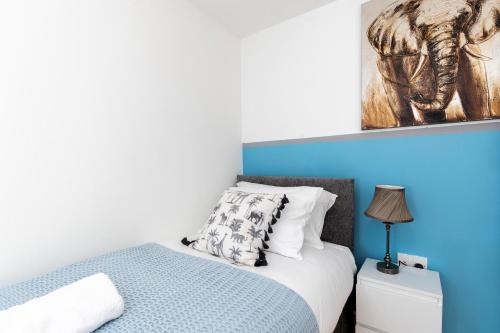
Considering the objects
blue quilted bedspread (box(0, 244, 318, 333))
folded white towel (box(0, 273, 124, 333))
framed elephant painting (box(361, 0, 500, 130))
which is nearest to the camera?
folded white towel (box(0, 273, 124, 333))

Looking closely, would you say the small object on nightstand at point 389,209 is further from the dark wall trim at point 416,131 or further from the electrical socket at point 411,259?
the dark wall trim at point 416,131

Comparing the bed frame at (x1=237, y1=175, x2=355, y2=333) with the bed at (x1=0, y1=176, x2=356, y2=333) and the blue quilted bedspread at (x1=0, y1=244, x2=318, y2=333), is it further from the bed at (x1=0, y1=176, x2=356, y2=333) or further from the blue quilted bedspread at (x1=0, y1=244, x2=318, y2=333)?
the blue quilted bedspread at (x1=0, y1=244, x2=318, y2=333)

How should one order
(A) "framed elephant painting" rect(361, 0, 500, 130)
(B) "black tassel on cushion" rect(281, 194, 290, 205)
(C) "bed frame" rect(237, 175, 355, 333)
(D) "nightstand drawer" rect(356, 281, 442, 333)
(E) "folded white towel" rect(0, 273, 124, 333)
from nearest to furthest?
(E) "folded white towel" rect(0, 273, 124, 333), (D) "nightstand drawer" rect(356, 281, 442, 333), (A) "framed elephant painting" rect(361, 0, 500, 130), (B) "black tassel on cushion" rect(281, 194, 290, 205), (C) "bed frame" rect(237, 175, 355, 333)

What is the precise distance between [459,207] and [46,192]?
2.23m

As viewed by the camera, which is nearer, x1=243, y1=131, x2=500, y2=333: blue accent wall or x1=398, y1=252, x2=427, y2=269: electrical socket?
x1=243, y1=131, x2=500, y2=333: blue accent wall

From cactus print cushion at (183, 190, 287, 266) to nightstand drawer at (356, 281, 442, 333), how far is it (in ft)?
2.06

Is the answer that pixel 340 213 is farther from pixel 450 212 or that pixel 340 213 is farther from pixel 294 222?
pixel 450 212

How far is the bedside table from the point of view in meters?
1.28

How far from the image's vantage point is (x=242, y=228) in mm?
1426

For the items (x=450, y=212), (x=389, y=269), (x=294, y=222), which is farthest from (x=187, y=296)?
(x=450, y=212)

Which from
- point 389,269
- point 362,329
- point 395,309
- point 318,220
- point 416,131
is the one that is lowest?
point 362,329

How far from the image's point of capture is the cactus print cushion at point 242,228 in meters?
1.37

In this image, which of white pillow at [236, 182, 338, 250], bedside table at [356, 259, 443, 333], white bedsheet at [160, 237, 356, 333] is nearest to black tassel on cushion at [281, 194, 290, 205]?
white pillow at [236, 182, 338, 250]

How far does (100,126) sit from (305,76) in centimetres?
151
